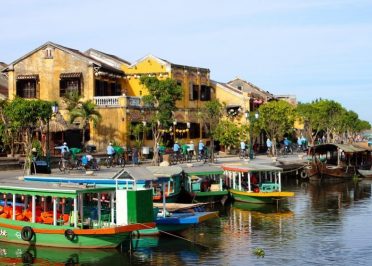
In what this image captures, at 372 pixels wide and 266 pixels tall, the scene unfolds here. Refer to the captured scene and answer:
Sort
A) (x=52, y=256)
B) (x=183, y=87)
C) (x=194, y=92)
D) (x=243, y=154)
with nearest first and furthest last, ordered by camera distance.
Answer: (x=52, y=256) → (x=243, y=154) → (x=183, y=87) → (x=194, y=92)

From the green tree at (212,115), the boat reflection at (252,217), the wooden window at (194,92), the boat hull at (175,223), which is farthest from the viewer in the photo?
the wooden window at (194,92)

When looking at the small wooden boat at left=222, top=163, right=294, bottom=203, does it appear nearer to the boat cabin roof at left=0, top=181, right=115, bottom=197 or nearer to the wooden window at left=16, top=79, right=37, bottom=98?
the boat cabin roof at left=0, top=181, right=115, bottom=197

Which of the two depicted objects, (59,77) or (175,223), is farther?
(59,77)

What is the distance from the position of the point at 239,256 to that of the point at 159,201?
949 cm

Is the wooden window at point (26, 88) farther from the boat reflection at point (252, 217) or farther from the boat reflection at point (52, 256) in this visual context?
the boat reflection at point (52, 256)

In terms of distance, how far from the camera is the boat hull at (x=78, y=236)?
83.4ft

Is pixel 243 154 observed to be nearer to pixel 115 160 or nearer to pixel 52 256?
pixel 115 160

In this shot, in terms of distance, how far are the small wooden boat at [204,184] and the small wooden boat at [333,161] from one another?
18.7 m

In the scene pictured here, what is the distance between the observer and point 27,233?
2672 cm

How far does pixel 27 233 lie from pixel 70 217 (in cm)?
190

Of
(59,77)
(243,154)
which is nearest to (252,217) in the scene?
(243,154)

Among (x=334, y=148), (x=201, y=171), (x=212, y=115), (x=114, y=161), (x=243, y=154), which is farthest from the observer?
(x=243, y=154)

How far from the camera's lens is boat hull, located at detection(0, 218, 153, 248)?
25.4 m

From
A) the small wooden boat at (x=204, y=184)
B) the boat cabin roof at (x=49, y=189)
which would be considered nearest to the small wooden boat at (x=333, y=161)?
the small wooden boat at (x=204, y=184)
